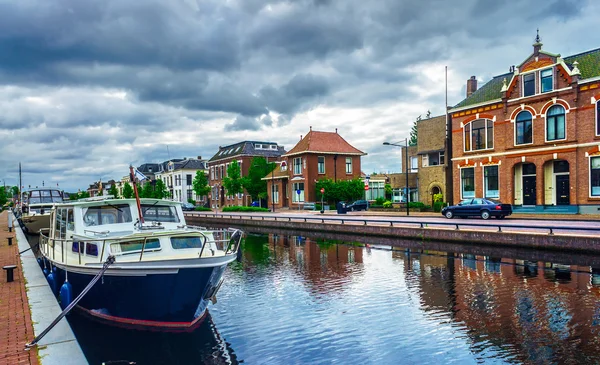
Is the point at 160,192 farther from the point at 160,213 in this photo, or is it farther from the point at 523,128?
the point at 160,213

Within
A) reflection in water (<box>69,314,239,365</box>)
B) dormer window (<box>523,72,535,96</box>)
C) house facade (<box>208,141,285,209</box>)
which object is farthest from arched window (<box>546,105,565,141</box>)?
house facade (<box>208,141,285,209</box>)

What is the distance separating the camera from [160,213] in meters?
13.4

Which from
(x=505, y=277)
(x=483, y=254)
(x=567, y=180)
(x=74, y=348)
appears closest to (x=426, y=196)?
(x=567, y=180)

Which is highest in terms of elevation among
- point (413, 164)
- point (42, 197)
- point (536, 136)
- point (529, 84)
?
point (529, 84)

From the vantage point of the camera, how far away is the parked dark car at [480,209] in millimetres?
29891

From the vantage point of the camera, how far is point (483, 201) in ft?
101

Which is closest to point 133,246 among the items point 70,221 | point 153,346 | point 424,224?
point 153,346

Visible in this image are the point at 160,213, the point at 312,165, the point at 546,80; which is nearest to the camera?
the point at 160,213

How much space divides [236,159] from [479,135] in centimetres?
4294

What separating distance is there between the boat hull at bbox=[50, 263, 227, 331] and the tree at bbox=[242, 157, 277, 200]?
53.0m

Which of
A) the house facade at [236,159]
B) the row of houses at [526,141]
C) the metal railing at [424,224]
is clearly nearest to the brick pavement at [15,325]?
the metal railing at [424,224]

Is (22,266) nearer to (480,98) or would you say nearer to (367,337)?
(367,337)

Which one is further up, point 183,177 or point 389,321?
point 183,177

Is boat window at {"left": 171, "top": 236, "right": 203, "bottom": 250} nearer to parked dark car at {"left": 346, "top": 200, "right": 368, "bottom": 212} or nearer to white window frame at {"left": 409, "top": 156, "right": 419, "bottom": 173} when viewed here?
parked dark car at {"left": 346, "top": 200, "right": 368, "bottom": 212}
